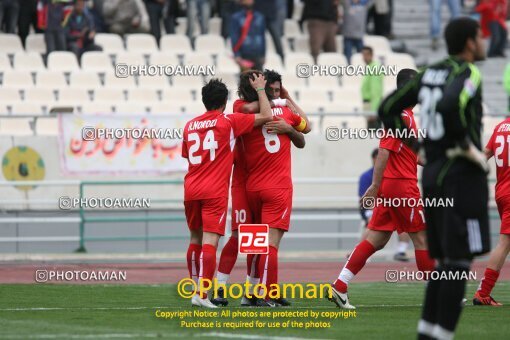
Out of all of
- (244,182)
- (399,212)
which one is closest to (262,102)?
(244,182)

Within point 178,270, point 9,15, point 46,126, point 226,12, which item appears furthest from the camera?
point 226,12

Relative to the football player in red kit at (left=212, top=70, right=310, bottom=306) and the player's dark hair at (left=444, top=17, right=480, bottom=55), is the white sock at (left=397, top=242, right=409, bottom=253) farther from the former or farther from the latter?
the player's dark hair at (left=444, top=17, right=480, bottom=55)

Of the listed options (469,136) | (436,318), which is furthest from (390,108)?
(436,318)

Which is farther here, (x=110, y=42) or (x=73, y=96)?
(x=110, y=42)

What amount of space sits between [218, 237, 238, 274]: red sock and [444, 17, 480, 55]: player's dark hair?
4.33m

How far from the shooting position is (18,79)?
80.0 feet

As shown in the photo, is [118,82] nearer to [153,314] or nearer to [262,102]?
[262,102]

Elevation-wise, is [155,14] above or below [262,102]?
below

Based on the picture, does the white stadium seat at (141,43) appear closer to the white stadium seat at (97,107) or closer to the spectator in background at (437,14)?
the white stadium seat at (97,107)

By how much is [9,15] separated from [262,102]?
15089 mm

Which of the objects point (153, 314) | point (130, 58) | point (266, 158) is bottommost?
point (153, 314)

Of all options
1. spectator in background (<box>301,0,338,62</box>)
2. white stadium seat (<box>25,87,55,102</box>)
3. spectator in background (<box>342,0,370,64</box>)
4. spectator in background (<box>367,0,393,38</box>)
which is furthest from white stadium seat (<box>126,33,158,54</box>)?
spectator in background (<box>367,0,393,38</box>)

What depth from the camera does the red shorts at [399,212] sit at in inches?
483

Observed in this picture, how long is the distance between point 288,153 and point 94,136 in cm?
900
